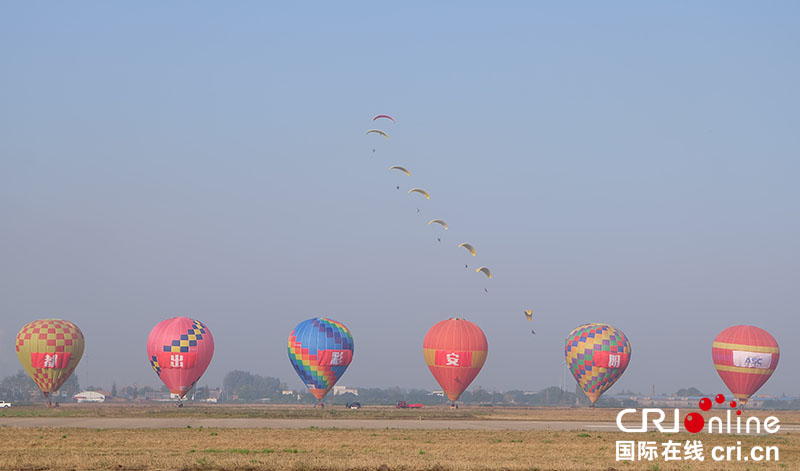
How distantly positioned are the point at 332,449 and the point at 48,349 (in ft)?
189

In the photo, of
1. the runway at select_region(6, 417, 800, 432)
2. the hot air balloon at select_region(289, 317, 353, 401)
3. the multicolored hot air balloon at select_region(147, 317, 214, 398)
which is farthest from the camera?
the hot air balloon at select_region(289, 317, 353, 401)

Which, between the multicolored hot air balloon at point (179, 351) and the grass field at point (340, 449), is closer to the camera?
the grass field at point (340, 449)

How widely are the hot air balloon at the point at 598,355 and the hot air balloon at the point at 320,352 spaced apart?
2296 cm

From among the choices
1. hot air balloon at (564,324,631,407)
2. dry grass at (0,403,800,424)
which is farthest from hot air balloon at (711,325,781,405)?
hot air balloon at (564,324,631,407)

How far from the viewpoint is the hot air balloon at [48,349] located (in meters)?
88.6

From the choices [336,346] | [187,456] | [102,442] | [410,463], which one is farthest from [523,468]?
[336,346]

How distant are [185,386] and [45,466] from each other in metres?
57.5

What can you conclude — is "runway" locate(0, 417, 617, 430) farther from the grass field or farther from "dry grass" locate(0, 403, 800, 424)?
"dry grass" locate(0, 403, 800, 424)

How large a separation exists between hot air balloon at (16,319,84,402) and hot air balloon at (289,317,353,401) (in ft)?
68.6

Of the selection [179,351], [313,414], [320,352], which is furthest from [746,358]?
→ [179,351]

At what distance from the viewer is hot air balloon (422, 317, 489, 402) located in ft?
303

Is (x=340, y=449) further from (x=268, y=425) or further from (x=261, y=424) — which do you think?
(x=261, y=424)

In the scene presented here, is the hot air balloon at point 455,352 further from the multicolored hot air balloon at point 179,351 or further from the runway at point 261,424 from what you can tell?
the runway at point 261,424

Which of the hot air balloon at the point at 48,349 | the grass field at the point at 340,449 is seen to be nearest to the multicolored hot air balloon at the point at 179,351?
the hot air balloon at the point at 48,349
